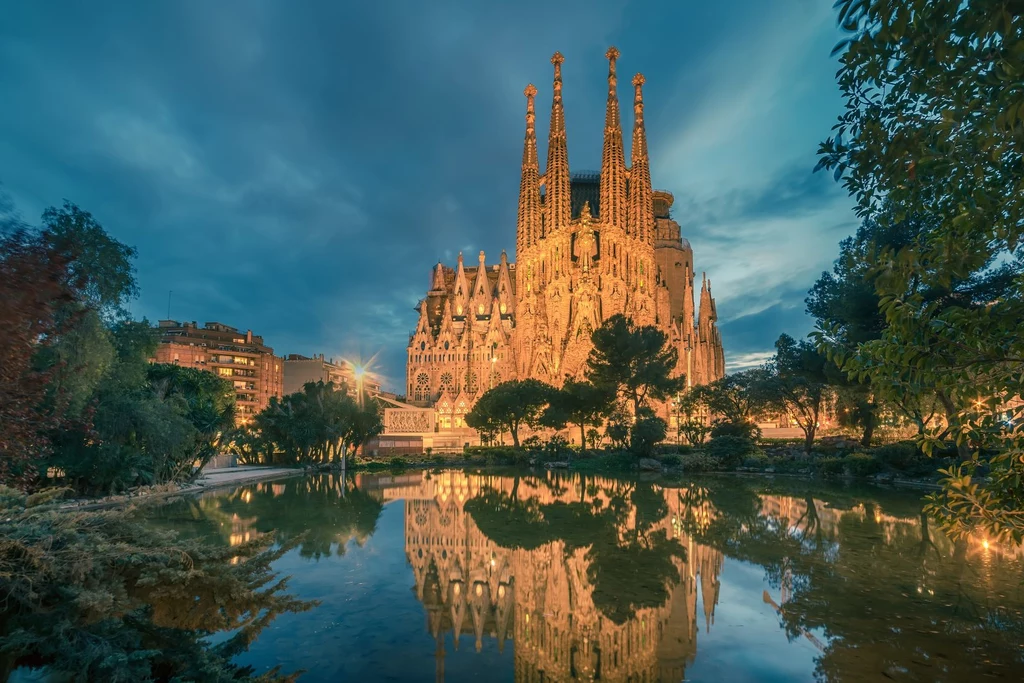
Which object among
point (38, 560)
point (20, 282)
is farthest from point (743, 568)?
point (20, 282)

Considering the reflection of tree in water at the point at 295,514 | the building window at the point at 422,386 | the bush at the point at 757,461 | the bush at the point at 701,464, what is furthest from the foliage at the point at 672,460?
the building window at the point at 422,386

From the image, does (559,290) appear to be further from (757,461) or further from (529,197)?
(757,461)

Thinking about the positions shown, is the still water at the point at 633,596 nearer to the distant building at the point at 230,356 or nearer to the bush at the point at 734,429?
the bush at the point at 734,429

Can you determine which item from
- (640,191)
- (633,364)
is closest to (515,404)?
(633,364)

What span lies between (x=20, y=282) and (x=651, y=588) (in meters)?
8.44

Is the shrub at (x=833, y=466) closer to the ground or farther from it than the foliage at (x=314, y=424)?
closer to the ground

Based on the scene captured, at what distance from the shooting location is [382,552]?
1123 cm

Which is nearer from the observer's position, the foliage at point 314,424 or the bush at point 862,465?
the bush at point 862,465

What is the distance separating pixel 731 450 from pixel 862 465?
7487 mm

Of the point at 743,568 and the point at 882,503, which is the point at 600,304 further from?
the point at 743,568

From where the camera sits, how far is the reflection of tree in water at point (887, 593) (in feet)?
19.2

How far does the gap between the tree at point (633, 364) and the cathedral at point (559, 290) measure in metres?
16.9

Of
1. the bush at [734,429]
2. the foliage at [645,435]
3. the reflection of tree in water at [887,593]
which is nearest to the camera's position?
the reflection of tree in water at [887,593]

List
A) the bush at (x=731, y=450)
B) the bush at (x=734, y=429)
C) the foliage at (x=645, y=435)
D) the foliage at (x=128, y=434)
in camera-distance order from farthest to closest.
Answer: the bush at (x=734, y=429) → the foliage at (x=645, y=435) → the bush at (x=731, y=450) → the foliage at (x=128, y=434)
